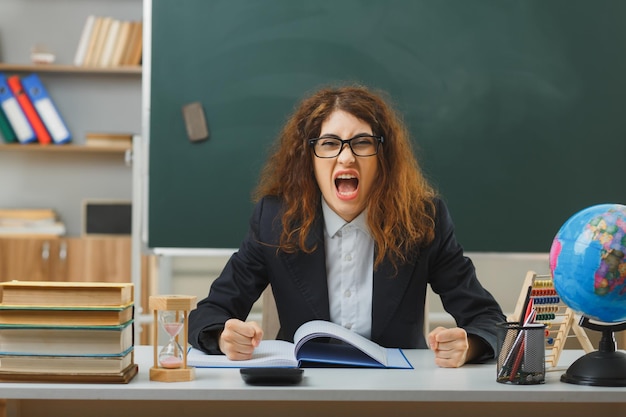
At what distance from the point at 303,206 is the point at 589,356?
89 cm

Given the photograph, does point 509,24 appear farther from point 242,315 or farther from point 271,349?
point 271,349

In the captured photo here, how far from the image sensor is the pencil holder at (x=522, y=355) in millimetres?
1445

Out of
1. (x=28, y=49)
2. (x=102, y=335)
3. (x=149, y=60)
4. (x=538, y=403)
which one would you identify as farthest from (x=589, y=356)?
(x=28, y=49)

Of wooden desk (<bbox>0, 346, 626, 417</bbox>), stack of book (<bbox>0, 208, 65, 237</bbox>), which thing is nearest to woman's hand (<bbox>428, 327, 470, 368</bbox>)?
wooden desk (<bbox>0, 346, 626, 417</bbox>)

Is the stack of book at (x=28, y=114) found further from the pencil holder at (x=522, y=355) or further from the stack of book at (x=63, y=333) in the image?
the pencil holder at (x=522, y=355)

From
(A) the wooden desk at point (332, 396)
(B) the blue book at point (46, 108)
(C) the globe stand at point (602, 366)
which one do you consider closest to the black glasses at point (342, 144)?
(A) the wooden desk at point (332, 396)

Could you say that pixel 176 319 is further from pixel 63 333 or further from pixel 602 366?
pixel 602 366

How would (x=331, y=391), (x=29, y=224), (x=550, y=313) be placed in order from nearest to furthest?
1. (x=331, y=391)
2. (x=550, y=313)
3. (x=29, y=224)

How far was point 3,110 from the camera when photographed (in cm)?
467

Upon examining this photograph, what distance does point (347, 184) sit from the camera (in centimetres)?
210

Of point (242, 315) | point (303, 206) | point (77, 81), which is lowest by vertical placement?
point (242, 315)

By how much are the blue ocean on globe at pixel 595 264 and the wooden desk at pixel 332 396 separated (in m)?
0.14

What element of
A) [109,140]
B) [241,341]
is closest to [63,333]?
[241,341]

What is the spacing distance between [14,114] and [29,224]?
62 cm
